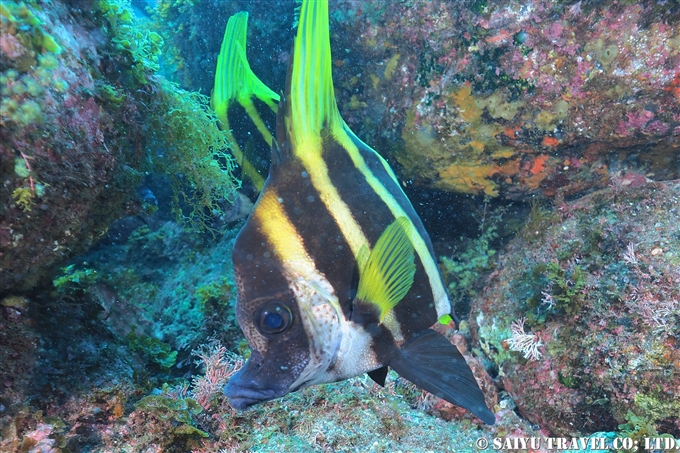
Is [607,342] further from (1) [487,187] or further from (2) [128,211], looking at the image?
(2) [128,211]

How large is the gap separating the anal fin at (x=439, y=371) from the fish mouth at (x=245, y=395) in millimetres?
663

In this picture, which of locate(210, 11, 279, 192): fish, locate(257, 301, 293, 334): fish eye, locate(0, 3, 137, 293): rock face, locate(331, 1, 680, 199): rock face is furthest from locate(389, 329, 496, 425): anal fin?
locate(210, 11, 279, 192): fish

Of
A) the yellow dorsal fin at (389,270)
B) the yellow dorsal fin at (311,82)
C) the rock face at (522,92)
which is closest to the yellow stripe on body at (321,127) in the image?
the yellow dorsal fin at (311,82)

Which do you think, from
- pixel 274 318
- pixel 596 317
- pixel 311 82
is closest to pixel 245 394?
pixel 274 318

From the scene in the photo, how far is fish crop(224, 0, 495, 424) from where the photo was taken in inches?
68.4

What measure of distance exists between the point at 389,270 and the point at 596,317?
7.25ft

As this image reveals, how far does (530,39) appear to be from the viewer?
3.48 metres

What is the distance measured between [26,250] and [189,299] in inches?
115

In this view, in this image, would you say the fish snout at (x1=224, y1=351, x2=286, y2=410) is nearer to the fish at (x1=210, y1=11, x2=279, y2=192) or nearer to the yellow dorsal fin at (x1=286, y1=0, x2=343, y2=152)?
the yellow dorsal fin at (x1=286, y1=0, x2=343, y2=152)

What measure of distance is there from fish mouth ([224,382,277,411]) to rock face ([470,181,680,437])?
2.55 m

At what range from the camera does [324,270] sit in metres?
1.86

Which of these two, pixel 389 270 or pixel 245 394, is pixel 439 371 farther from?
pixel 245 394

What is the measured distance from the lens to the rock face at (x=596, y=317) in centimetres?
274

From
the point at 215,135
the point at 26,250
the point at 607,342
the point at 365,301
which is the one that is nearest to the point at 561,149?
the point at 607,342
